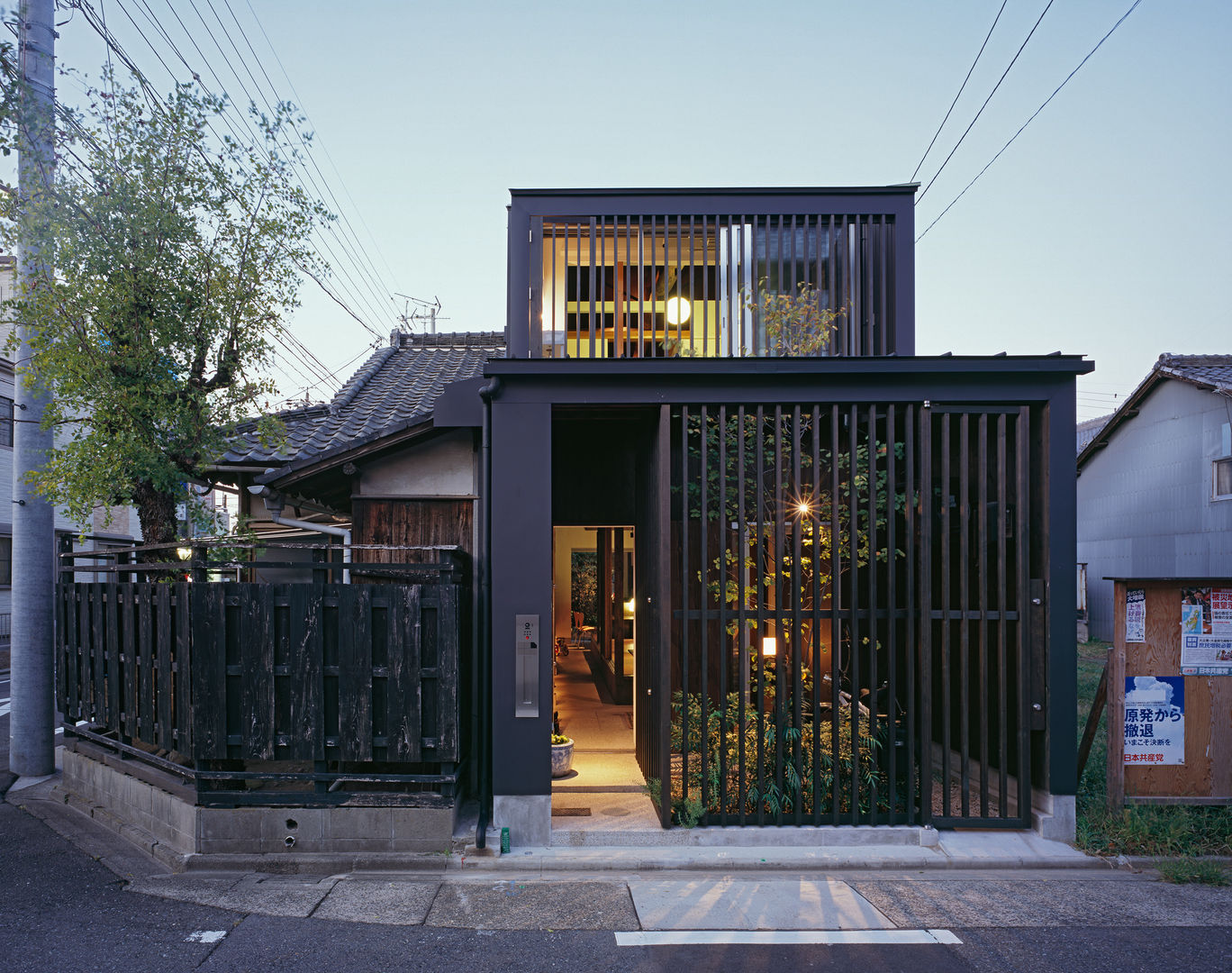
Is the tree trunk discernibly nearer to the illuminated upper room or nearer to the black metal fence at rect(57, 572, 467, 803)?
the black metal fence at rect(57, 572, 467, 803)

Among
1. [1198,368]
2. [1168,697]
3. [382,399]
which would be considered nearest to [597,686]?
[382,399]

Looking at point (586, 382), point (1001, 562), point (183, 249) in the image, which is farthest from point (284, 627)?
point (1001, 562)

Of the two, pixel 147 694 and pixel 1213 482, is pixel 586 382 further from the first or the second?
pixel 1213 482

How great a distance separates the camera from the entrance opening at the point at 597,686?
704cm

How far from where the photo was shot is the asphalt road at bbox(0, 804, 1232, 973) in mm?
4508

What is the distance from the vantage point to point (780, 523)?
6.65 m

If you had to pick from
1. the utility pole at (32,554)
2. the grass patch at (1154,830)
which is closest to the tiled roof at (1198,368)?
the grass patch at (1154,830)

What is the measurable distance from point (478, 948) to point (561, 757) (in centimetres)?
321

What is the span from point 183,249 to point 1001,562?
8427mm

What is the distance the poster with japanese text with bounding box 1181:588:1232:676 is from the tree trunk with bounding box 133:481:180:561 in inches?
390

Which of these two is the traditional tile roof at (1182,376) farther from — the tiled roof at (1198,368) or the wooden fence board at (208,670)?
the wooden fence board at (208,670)

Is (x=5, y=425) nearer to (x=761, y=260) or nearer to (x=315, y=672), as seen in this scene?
(x=315, y=672)

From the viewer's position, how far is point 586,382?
6629 mm

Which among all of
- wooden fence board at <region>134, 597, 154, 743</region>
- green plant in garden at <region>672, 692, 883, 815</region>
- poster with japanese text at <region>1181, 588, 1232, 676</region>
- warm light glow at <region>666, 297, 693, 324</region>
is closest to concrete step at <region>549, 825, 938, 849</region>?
green plant in garden at <region>672, 692, 883, 815</region>
